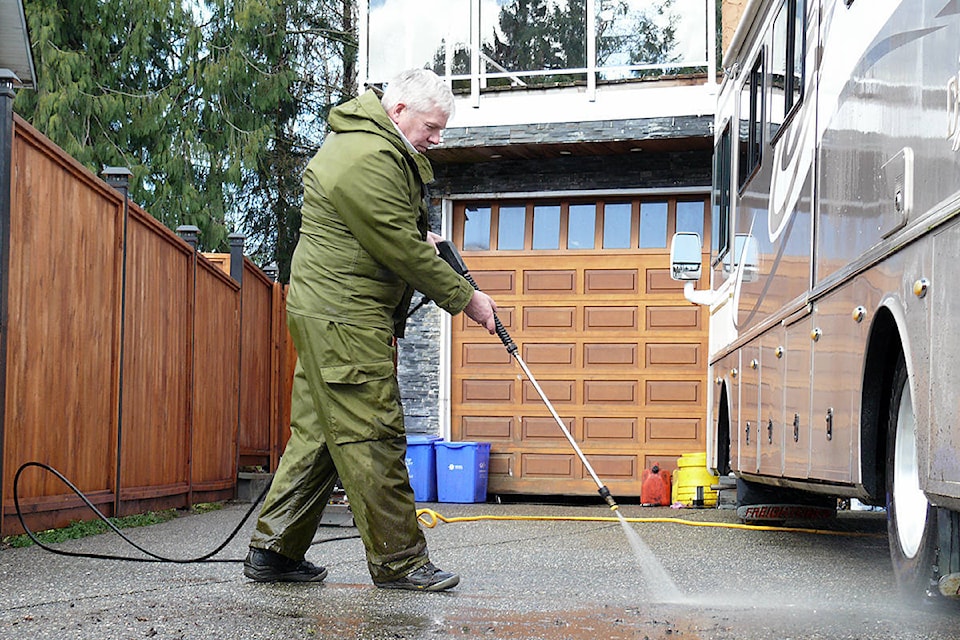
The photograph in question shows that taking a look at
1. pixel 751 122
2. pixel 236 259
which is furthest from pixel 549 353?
pixel 751 122

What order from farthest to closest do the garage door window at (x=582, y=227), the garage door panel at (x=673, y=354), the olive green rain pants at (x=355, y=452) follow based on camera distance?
the garage door window at (x=582, y=227)
the garage door panel at (x=673, y=354)
the olive green rain pants at (x=355, y=452)

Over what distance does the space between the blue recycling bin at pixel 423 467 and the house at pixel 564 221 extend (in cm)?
58

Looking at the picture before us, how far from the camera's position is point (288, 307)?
5.07m

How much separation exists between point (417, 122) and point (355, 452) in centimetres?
130

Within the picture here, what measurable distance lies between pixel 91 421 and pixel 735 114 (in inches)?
179

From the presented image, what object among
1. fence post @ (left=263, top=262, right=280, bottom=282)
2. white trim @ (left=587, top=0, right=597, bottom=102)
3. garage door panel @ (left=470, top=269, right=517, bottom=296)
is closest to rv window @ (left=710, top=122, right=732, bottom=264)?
white trim @ (left=587, top=0, right=597, bottom=102)

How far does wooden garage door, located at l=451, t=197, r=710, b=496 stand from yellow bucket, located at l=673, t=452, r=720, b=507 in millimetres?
1067

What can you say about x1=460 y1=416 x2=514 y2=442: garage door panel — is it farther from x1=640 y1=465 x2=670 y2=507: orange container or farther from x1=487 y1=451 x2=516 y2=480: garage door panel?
x1=640 y1=465 x2=670 y2=507: orange container

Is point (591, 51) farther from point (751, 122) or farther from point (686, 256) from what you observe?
point (751, 122)

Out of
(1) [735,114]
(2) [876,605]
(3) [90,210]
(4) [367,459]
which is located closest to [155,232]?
(3) [90,210]

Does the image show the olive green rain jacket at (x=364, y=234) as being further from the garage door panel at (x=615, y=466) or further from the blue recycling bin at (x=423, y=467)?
the garage door panel at (x=615, y=466)

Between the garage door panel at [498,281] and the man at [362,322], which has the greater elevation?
the garage door panel at [498,281]

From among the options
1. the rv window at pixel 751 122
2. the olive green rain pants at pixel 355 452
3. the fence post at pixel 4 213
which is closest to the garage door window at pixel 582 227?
the rv window at pixel 751 122

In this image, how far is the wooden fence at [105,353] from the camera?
6656 mm
